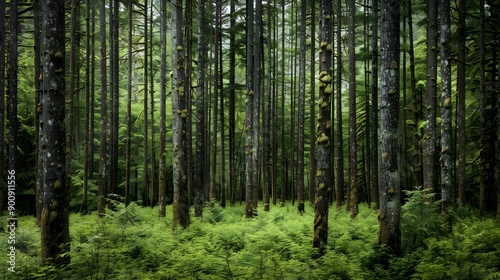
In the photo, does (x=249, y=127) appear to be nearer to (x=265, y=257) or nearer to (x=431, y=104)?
(x=431, y=104)

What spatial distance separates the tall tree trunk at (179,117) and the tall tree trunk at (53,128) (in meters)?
4.61

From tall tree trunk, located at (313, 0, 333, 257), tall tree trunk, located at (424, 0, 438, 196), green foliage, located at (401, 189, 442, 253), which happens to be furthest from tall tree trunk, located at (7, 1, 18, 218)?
tall tree trunk, located at (424, 0, 438, 196)

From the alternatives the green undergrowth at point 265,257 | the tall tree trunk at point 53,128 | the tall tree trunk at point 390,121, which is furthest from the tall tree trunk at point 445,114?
the tall tree trunk at point 53,128

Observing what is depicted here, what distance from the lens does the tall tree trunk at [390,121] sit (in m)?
6.64

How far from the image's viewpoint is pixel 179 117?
10.5 meters

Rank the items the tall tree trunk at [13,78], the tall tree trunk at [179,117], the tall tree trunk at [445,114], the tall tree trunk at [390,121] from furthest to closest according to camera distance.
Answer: the tall tree trunk at [13,78] < the tall tree trunk at [179,117] < the tall tree trunk at [445,114] < the tall tree trunk at [390,121]

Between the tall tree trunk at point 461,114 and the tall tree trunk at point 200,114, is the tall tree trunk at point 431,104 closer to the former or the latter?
the tall tree trunk at point 461,114

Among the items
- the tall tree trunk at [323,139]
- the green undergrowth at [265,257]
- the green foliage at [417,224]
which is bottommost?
the green undergrowth at [265,257]

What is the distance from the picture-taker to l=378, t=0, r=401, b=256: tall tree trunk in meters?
6.64

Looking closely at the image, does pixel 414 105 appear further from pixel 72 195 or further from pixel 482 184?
pixel 72 195

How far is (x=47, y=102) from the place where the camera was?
5801mm

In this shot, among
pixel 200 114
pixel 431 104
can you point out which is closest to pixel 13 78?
pixel 200 114

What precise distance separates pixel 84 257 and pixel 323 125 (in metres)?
5.07

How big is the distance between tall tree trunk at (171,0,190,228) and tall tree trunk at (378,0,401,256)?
19.1 ft
